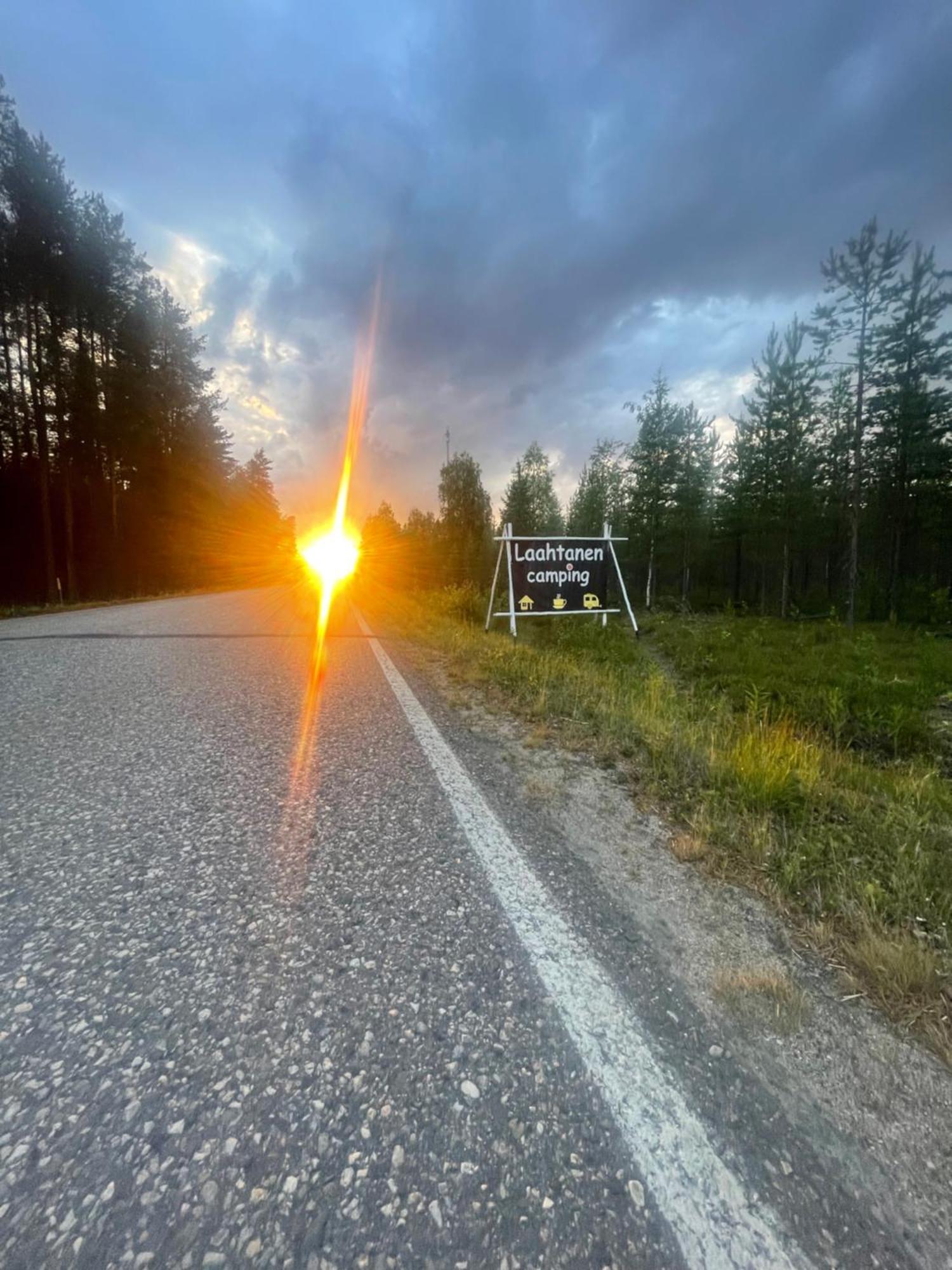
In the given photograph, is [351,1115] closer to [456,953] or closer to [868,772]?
[456,953]

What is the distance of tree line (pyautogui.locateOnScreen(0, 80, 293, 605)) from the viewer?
17.1 meters

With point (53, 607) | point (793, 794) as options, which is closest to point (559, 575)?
point (793, 794)

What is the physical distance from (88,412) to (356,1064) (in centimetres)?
2645

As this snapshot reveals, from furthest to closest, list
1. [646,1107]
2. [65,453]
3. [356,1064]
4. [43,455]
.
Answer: [65,453], [43,455], [356,1064], [646,1107]

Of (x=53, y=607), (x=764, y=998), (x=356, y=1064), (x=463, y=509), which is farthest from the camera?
(x=463, y=509)

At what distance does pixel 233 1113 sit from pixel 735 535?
36.7 meters

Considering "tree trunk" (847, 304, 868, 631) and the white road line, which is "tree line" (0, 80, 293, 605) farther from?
"tree trunk" (847, 304, 868, 631)

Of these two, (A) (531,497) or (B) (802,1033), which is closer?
(B) (802,1033)

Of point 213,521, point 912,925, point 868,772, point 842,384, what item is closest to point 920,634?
point 842,384

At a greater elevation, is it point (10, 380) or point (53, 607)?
point (10, 380)

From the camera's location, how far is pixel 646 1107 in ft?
4.07

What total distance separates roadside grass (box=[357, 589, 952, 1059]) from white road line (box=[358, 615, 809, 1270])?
2.68ft

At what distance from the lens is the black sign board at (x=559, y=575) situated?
9.53 metres

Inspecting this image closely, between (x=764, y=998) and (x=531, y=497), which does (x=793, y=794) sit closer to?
(x=764, y=998)
